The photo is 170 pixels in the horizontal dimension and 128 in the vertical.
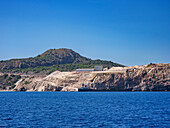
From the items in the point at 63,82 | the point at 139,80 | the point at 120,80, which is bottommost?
the point at 63,82

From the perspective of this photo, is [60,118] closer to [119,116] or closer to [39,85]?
[119,116]

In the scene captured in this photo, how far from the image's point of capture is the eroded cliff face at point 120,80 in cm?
12464

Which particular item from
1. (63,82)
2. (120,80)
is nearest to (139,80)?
(120,80)

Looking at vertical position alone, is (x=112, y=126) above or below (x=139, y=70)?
below

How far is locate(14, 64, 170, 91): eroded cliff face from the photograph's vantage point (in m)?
125

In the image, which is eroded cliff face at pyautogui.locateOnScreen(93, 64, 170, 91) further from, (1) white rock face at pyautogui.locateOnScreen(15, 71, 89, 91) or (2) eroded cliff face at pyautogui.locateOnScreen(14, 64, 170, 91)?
(1) white rock face at pyautogui.locateOnScreen(15, 71, 89, 91)

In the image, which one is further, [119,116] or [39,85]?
[39,85]

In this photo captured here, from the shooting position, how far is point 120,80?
13012cm

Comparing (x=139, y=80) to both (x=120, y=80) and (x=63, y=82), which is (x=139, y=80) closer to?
(x=120, y=80)

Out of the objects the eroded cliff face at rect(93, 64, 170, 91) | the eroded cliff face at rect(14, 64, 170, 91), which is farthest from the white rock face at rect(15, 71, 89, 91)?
the eroded cliff face at rect(93, 64, 170, 91)

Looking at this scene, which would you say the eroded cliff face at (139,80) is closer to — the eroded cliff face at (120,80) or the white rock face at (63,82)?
the eroded cliff face at (120,80)

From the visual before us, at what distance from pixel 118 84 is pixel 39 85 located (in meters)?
43.3

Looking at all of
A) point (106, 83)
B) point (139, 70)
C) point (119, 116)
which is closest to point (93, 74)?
point (106, 83)

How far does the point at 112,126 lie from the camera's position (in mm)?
32625
